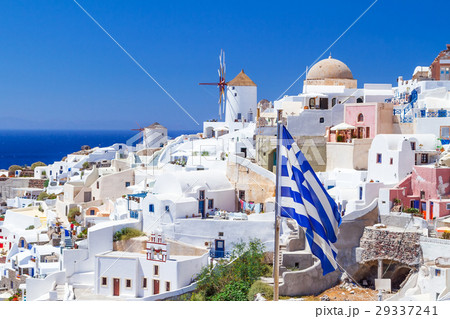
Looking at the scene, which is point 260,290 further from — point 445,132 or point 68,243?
point 445,132

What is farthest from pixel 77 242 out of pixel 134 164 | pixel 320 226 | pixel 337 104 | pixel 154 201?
pixel 320 226

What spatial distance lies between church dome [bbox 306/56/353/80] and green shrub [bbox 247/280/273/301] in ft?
45.0

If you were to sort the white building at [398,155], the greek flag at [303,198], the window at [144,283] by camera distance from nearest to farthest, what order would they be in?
1. the greek flag at [303,198]
2. the window at [144,283]
3. the white building at [398,155]

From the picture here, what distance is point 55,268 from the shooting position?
15.8m

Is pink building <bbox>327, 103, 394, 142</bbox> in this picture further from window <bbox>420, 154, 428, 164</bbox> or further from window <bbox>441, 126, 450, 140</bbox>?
window <bbox>420, 154, 428, 164</bbox>

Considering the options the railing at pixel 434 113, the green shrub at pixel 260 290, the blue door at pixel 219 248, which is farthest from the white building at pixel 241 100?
the green shrub at pixel 260 290

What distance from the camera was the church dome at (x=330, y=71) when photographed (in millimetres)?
24469

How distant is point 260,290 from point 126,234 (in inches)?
182

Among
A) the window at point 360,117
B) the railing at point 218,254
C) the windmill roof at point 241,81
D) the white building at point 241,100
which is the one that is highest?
the windmill roof at point 241,81

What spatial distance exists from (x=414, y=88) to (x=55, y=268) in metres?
14.2

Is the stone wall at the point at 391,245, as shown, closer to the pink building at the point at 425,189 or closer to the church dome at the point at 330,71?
the pink building at the point at 425,189

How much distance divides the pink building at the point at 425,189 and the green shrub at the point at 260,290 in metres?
4.39

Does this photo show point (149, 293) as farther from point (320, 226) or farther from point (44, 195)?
point (44, 195)

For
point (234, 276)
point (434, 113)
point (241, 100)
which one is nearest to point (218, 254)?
point (234, 276)
